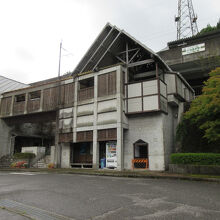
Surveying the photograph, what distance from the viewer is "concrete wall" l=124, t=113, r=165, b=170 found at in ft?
56.8

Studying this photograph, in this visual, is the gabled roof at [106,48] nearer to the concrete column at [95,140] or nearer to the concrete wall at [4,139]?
the concrete column at [95,140]

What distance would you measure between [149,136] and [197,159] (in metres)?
4.67

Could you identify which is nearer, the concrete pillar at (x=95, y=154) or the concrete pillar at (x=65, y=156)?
the concrete pillar at (x=95, y=154)

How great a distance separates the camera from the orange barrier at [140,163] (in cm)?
1788

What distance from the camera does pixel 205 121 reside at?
16.5m

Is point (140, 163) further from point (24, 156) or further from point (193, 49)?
point (193, 49)

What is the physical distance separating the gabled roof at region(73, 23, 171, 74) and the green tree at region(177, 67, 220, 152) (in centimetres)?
615

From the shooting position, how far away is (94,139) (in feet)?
65.0

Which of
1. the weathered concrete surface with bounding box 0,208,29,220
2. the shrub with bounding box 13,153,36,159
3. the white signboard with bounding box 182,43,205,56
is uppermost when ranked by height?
Result: the white signboard with bounding box 182,43,205,56

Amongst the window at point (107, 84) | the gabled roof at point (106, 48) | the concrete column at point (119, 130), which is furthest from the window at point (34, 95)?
the concrete column at point (119, 130)

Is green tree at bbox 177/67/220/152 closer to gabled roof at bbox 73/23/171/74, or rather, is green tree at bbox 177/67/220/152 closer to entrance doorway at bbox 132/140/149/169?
entrance doorway at bbox 132/140/149/169

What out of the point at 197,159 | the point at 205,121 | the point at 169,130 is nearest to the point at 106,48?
the point at 169,130

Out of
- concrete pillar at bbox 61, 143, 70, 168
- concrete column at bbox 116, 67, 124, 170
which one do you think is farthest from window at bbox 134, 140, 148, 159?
concrete pillar at bbox 61, 143, 70, 168

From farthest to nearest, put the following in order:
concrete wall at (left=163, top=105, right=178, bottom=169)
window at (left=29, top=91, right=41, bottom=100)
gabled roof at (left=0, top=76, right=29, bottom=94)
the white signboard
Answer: gabled roof at (left=0, top=76, right=29, bottom=94), the white signboard, window at (left=29, top=91, right=41, bottom=100), concrete wall at (left=163, top=105, right=178, bottom=169)
